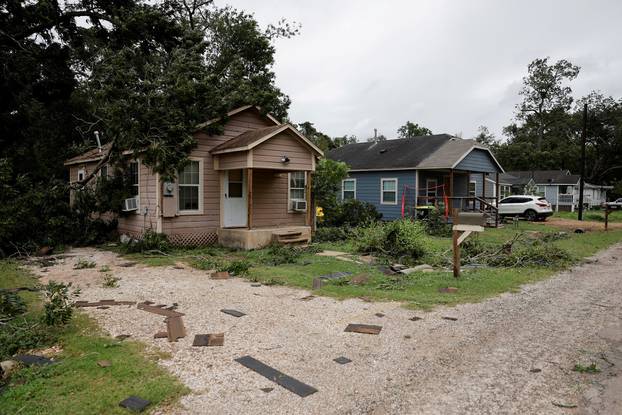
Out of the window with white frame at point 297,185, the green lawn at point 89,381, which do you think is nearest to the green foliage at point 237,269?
the green lawn at point 89,381

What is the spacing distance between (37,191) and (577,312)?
500 inches

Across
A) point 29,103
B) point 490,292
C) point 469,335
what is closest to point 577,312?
point 490,292

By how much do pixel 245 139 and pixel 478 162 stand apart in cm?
1450

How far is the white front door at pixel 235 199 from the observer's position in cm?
1318

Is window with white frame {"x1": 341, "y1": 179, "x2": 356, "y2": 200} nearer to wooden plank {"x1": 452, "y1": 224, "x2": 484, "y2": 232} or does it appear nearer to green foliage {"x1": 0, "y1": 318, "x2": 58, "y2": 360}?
wooden plank {"x1": 452, "y1": 224, "x2": 484, "y2": 232}

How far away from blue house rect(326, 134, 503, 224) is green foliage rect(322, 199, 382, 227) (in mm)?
2358

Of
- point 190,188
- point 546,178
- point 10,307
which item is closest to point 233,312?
point 10,307

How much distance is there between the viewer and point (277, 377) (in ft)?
12.3

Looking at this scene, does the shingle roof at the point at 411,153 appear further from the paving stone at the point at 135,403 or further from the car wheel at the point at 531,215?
the paving stone at the point at 135,403

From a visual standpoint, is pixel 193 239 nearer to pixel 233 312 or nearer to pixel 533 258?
pixel 233 312

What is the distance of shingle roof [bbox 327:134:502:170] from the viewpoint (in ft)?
68.5

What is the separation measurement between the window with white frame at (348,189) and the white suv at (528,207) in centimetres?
949

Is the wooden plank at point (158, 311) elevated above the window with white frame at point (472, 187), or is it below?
below

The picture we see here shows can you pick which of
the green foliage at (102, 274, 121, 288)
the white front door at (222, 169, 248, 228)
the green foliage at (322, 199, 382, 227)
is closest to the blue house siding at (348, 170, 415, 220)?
the green foliage at (322, 199, 382, 227)
